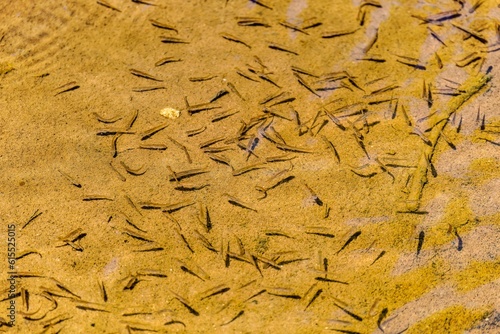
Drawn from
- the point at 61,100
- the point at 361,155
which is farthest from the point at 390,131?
the point at 61,100

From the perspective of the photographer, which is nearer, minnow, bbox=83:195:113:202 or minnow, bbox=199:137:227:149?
minnow, bbox=83:195:113:202

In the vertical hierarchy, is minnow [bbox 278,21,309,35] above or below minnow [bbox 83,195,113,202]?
above

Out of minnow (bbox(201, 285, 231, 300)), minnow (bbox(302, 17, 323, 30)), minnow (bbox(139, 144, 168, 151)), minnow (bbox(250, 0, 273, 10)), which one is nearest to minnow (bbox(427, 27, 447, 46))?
minnow (bbox(302, 17, 323, 30))

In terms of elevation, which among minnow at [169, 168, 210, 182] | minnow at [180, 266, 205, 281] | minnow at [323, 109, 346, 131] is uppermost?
minnow at [323, 109, 346, 131]

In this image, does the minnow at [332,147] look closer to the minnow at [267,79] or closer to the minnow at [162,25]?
the minnow at [267,79]

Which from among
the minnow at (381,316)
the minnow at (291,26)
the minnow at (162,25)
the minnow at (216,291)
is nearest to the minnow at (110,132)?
the minnow at (162,25)

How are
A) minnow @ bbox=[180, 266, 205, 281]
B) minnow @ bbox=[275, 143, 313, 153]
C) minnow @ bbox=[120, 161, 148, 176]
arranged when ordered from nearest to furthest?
minnow @ bbox=[180, 266, 205, 281], minnow @ bbox=[120, 161, 148, 176], minnow @ bbox=[275, 143, 313, 153]

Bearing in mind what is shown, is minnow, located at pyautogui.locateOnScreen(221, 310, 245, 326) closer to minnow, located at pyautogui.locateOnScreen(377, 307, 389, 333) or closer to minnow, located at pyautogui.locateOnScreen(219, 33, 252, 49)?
minnow, located at pyautogui.locateOnScreen(377, 307, 389, 333)

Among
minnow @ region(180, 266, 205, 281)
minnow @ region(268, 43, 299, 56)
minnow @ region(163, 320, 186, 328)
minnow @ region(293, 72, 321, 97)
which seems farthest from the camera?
minnow @ region(268, 43, 299, 56)

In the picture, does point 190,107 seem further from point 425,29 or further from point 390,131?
point 425,29
